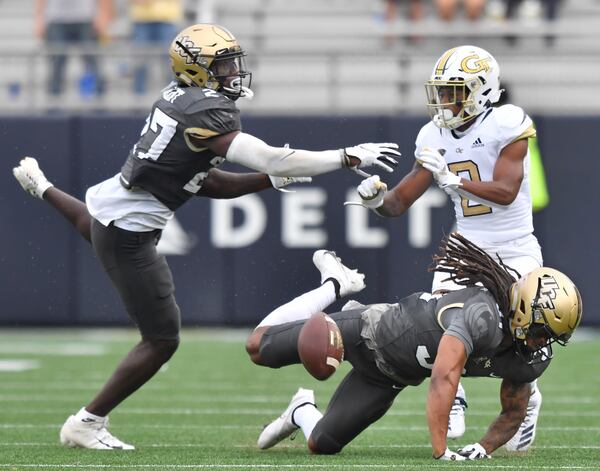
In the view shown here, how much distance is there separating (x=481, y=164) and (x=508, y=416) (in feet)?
4.06

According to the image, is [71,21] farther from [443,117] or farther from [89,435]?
[89,435]

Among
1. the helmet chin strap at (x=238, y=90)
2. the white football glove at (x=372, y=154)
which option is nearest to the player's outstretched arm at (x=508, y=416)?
the white football glove at (x=372, y=154)

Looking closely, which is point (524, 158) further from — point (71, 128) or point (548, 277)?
point (71, 128)

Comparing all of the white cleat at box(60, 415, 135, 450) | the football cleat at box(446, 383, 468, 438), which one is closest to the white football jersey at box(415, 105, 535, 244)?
the football cleat at box(446, 383, 468, 438)

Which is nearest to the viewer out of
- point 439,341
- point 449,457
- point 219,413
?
point 449,457

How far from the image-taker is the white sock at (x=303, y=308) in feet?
19.7

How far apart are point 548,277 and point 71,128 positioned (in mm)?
6870

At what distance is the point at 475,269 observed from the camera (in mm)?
5828

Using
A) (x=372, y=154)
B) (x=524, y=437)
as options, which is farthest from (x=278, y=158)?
(x=524, y=437)

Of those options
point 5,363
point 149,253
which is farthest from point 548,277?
point 5,363

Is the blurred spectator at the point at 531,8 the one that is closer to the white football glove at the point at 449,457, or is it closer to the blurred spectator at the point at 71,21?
the blurred spectator at the point at 71,21

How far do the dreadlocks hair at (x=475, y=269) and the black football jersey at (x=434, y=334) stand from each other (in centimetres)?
5

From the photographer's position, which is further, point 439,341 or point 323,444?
point 323,444

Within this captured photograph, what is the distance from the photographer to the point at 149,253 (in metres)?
6.29
